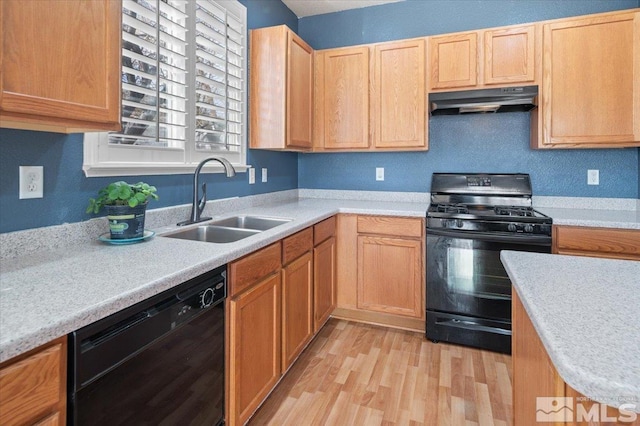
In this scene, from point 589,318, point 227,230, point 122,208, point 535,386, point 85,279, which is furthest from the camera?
point 227,230

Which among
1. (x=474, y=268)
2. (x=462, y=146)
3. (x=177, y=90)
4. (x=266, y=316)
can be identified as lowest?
(x=266, y=316)

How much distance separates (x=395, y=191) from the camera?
130 inches

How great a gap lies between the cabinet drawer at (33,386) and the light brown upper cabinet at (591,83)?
293 cm

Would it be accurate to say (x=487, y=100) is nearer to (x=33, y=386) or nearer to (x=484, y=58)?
(x=484, y=58)

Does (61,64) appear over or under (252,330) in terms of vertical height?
over

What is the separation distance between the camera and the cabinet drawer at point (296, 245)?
194 cm

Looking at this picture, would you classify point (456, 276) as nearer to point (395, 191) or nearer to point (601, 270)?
point (395, 191)

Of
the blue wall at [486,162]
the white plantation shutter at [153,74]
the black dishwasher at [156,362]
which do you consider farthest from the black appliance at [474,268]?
the white plantation shutter at [153,74]

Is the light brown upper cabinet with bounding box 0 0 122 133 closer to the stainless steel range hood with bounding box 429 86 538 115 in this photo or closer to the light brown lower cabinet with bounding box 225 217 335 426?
the light brown lower cabinet with bounding box 225 217 335 426

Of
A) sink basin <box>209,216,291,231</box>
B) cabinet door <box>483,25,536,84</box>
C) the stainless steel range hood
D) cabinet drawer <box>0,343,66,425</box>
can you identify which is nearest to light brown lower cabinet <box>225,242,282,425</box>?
sink basin <box>209,216,291,231</box>

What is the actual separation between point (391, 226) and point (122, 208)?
1821 mm

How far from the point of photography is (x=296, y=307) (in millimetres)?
2115

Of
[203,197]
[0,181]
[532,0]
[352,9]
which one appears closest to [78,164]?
[0,181]

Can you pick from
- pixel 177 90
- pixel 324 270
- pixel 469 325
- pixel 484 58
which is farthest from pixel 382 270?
pixel 177 90
